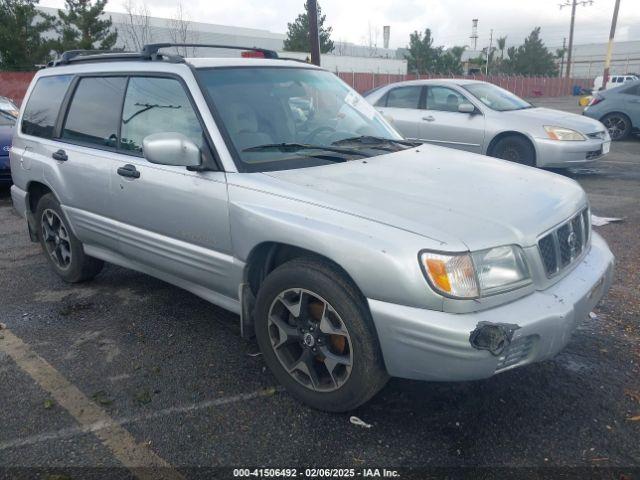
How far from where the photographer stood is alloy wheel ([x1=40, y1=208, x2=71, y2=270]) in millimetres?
4648

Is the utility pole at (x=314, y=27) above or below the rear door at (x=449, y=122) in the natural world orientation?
above

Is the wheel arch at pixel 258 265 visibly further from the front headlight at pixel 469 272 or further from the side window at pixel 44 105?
the side window at pixel 44 105

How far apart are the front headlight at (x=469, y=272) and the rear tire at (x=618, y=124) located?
12.6m

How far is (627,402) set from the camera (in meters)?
2.87

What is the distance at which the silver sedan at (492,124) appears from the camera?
8250 mm

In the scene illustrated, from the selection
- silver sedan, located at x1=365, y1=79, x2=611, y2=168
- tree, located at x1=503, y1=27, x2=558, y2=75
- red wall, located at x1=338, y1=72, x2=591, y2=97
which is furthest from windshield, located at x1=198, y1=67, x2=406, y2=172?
tree, located at x1=503, y1=27, x2=558, y2=75

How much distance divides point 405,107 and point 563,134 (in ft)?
8.53

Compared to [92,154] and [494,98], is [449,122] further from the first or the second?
[92,154]

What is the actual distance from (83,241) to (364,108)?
95.7 inches

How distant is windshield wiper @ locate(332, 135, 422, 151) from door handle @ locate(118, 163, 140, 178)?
1.29 metres

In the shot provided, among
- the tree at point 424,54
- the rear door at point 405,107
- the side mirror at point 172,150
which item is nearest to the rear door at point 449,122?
the rear door at point 405,107

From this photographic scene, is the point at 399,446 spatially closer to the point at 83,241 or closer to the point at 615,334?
the point at 615,334

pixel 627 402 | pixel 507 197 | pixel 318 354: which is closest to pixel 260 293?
pixel 318 354

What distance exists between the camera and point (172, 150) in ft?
9.86
